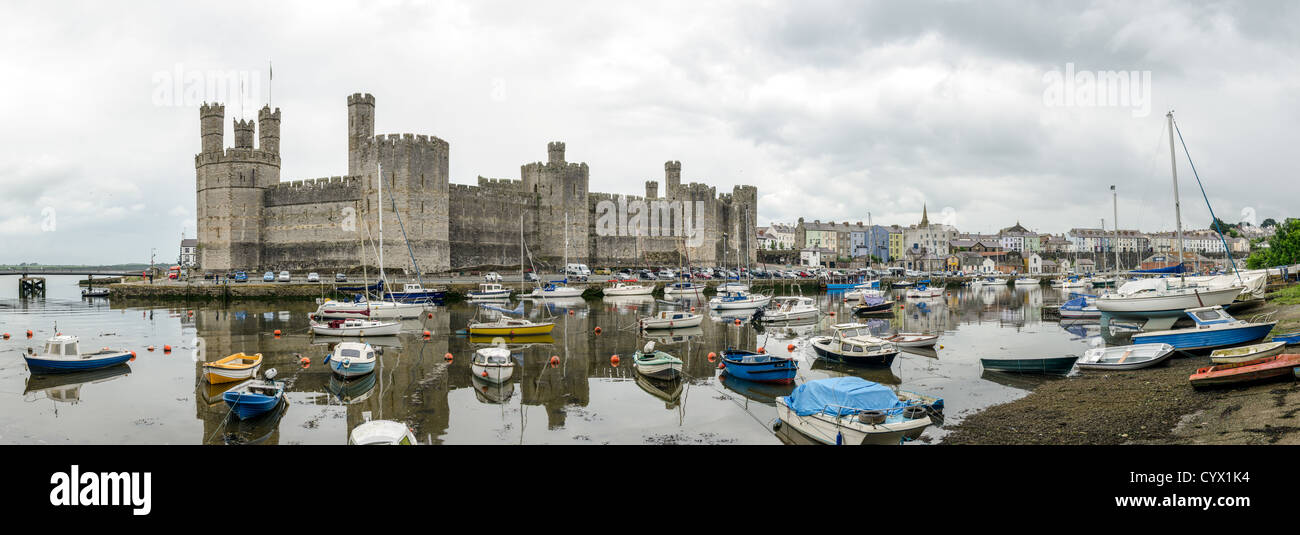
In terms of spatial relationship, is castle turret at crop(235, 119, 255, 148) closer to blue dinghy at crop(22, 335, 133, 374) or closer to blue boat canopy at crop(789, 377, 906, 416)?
blue dinghy at crop(22, 335, 133, 374)

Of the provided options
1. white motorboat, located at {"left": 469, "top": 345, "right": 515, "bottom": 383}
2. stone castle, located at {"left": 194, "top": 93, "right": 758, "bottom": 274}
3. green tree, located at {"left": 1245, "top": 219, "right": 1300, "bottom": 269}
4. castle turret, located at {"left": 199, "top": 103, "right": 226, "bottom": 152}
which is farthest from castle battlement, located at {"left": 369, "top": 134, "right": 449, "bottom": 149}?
green tree, located at {"left": 1245, "top": 219, "right": 1300, "bottom": 269}

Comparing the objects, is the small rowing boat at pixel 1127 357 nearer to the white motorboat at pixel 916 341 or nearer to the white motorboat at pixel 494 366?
the white motorboat at pixel 916 341

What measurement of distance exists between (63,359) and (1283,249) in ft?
201

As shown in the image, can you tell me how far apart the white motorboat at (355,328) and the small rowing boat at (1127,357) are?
18.9 m

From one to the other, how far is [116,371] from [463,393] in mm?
8834

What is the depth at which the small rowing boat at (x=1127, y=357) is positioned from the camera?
46.7 feet

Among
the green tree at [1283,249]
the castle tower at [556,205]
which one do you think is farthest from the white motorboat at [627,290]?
the green tree at [1283,249]

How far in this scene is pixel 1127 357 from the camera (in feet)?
48.3

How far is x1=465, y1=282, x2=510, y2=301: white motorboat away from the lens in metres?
36.3

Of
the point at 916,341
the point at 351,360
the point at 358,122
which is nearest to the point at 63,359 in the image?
→ the point at 351,360

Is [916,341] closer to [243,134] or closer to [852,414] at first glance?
[852,414]

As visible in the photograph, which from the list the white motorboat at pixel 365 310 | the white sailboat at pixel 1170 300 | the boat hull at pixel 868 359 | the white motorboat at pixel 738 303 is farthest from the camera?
the white motorboat at pixel 738 303
